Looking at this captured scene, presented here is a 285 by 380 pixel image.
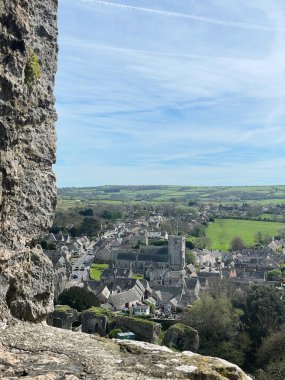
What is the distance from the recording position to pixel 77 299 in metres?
36.5

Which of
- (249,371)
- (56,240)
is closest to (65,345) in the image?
(249,371)

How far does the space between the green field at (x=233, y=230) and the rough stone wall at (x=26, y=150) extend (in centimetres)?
7806

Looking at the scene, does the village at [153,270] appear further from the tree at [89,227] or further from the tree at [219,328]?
the tree at [219,328]

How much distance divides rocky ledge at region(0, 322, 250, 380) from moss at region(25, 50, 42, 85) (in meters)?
3.22

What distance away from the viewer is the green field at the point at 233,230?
Answer: 285 feet

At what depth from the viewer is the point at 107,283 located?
49281 mm

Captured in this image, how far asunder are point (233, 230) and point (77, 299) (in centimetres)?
6868

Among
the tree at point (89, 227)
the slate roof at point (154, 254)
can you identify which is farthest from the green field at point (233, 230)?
the tree at point (89, 227)

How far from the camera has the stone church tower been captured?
2477 inches

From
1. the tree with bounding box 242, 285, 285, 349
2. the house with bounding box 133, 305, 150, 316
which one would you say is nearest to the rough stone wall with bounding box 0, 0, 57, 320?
the tree with bounding box 242, 285, 285, 349

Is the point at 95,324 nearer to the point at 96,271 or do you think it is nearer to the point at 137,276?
the point at 137,276

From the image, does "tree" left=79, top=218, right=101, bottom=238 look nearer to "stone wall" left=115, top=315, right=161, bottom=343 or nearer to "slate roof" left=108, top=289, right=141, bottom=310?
"slate roof" left=108, top=289, right=141, bottom=310

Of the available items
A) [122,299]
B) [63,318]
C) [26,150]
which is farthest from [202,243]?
[26,150]

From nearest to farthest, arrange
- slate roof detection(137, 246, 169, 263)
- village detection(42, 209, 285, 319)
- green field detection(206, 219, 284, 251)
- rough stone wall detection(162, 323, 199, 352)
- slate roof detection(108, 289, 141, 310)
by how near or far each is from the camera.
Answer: rough stone wall detection(162, 323, 199, 352) < slate roof detection(108, 289, 141, 310) < village detection(42, 209, 285, 319) < slate roof detection(137, 246, 169, 263) < green field detection(206, 219, 284, 251)
